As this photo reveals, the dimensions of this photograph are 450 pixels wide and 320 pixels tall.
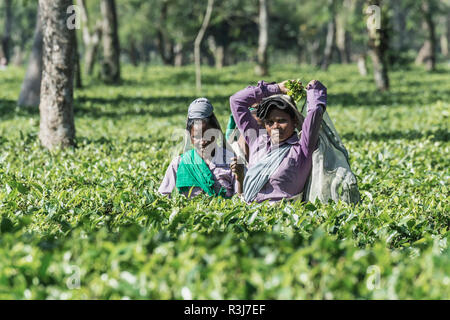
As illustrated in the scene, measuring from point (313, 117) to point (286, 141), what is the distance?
1.49ft

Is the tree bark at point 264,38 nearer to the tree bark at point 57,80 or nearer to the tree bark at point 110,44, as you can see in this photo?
the tree bark at point 110,44

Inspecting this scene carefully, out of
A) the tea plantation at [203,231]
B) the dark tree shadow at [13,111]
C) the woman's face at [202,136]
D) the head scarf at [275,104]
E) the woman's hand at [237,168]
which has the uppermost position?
the head scarf at [275,104]

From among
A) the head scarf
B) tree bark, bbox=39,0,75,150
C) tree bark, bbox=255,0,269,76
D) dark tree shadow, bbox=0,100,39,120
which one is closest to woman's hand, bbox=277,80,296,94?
the head scarf

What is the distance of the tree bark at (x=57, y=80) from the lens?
8.95m

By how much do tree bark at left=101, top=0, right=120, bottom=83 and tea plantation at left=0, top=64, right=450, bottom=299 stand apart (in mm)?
11841

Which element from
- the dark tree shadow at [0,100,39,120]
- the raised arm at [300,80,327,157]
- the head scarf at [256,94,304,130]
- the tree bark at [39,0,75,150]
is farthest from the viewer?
the dark tree shadow at [0,100,39,120]

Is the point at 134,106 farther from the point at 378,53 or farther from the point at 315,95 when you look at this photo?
the point at 315,95

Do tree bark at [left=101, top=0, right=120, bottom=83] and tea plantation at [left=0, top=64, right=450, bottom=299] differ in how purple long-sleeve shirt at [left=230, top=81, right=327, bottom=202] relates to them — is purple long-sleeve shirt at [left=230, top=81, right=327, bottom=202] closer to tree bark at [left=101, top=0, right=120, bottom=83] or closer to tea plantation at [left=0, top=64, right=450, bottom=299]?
tea plantation at [left=0, top=64, right=450, bottom=299]

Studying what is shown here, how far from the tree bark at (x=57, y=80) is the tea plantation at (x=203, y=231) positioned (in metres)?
0.47

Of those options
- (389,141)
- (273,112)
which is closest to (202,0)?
(389,141)

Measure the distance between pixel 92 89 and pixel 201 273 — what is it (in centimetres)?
1880

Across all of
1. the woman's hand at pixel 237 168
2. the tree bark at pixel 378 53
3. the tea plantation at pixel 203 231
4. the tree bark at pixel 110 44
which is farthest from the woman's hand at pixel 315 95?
the tree bark at pixel 110 44

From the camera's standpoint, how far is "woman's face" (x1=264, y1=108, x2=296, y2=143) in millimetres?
5223

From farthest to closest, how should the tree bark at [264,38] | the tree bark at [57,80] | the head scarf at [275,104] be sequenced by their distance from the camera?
the tree bark at [264,38] < the tree bark at [57,80] < the head scarf at [275,104]
